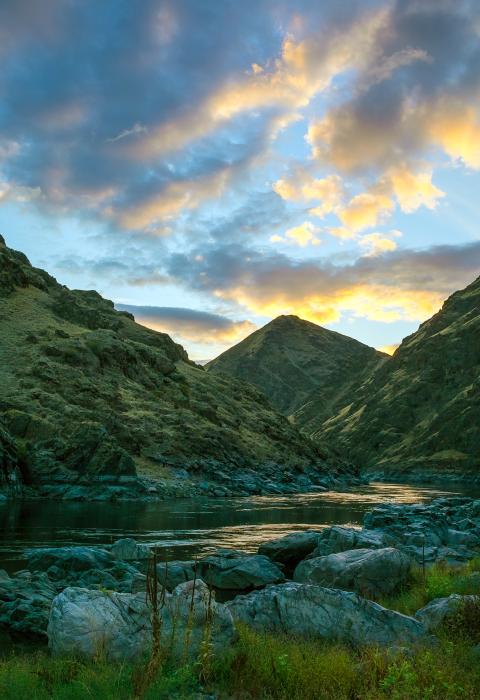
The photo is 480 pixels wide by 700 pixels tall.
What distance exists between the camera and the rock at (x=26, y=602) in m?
13.7

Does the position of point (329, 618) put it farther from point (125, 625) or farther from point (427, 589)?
point (427, 589)

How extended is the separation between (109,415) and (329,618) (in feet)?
211

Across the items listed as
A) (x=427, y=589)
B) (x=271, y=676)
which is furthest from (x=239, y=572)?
(x=271, y=676)

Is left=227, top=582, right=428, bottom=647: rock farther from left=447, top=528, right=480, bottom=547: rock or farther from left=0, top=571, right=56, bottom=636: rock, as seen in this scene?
left=447, top=528, right=480, bottom=547: rock

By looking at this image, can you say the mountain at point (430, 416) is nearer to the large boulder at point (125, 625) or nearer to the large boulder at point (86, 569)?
the large boulder at point (86, 569)

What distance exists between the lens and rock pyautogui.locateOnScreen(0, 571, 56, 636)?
13.7m

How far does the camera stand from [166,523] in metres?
36.4

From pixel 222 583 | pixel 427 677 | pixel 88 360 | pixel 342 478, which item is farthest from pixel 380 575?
pixel 342 478

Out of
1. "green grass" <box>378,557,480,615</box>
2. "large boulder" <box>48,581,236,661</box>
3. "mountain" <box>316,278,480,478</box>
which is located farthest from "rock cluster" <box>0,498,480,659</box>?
"mountain" <box>316,278,480,478</box>

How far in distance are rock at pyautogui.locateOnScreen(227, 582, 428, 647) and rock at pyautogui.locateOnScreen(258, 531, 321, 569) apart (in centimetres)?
1068

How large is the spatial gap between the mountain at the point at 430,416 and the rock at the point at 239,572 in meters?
120

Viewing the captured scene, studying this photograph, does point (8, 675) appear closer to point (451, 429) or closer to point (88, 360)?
point (88, 360)

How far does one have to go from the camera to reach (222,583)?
19.3m

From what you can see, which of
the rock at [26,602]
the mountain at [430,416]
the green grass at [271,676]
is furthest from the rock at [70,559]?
the mountain at [430,416]
